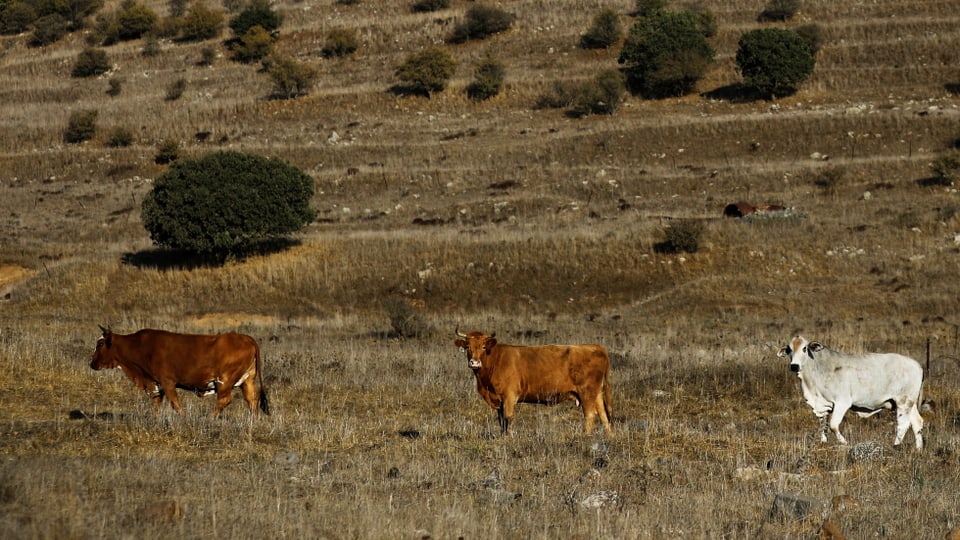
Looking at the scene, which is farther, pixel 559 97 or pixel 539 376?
pixel 559 97

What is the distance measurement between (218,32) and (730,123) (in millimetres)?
48184

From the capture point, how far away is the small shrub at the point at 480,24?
264ft

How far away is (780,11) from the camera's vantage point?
247ft

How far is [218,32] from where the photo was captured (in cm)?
8988

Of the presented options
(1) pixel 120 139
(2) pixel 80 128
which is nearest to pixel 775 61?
(1) pixel 120 139

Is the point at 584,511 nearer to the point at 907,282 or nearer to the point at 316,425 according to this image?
the point at 316,425

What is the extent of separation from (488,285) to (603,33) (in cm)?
4165

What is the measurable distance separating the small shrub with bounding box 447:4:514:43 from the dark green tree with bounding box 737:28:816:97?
73.1ft

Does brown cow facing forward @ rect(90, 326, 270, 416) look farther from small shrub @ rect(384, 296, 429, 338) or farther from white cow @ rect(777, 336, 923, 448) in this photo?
small shrub @ rect(384, 296, 429, 338)

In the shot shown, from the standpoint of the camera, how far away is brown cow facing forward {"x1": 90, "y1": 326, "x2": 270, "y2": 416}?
52.1ft

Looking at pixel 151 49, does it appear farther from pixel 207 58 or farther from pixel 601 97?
pixel 601 97

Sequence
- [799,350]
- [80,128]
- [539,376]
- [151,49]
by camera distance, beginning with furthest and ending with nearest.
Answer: [151,49] < [80,128] < [539,376] < [799,350]

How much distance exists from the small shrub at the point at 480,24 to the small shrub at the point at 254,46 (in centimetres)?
1335

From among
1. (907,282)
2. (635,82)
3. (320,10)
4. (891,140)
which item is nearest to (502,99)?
(635,82)
